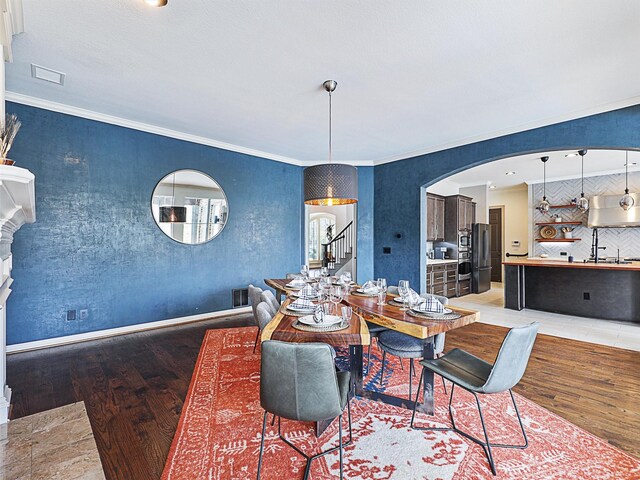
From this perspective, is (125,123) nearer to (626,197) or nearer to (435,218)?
(435,218)

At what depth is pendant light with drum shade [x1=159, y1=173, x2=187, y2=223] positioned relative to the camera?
453 cm

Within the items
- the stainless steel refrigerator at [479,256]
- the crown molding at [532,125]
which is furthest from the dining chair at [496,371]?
the stainless steel refrigerator at [479,256]

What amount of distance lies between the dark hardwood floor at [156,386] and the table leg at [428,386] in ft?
3.31

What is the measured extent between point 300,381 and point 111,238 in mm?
3767

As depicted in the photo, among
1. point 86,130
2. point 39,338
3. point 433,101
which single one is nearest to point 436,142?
point 433,101

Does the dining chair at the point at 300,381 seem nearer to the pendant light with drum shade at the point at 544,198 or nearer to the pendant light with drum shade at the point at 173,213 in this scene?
the pendant light with drum shade at the point at 173,213

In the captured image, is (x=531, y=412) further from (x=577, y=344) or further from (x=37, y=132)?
(x=37, y=132)

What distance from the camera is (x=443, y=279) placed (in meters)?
6.87

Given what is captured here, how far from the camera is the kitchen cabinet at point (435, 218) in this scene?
23.3 ft

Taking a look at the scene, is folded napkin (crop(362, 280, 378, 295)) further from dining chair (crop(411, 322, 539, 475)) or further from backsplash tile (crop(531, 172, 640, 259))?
backsplash tile (crop(531, 172, 640, 259))

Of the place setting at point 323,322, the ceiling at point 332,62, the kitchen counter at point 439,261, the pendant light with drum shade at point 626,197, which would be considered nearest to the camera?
the place setting at point 323,322

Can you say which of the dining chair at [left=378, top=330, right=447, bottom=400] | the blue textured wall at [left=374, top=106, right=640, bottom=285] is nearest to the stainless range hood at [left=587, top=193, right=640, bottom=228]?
the blue textured wall at [left=374, top=106, right=640, bottom=285]

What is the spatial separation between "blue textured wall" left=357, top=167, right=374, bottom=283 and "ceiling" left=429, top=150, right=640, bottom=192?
2231mm

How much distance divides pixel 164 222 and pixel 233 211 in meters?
1.10
